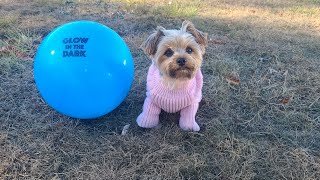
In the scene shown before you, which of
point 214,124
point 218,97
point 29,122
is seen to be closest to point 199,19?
point 218,97

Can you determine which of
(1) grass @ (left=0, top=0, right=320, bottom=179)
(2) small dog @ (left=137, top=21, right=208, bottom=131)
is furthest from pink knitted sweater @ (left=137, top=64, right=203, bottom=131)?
(1) grass @ (left=0, top=0, right=320, bottom=179)

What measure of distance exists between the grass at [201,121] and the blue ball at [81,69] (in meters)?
0.37

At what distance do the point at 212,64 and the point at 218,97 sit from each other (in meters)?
0.87

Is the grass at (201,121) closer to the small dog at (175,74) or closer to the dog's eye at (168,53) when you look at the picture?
the small dog at (175,74)

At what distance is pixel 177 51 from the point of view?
372cm

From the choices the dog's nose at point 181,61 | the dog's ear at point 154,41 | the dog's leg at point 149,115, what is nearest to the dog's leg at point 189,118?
the dog's leg at point 149,115

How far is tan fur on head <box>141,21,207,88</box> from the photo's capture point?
3.65 metres

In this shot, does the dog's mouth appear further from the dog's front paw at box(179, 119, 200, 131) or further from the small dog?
the dog's front paw at box(179, 119, 200, 131)

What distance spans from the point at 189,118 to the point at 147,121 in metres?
0.40

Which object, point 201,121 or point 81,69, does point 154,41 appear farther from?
point 201,121

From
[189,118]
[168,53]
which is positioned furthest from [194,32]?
[189,118]

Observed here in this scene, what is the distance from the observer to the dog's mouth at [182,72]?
366 cm

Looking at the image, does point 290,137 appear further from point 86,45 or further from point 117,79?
point 86,45

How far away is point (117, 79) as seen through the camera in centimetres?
385
